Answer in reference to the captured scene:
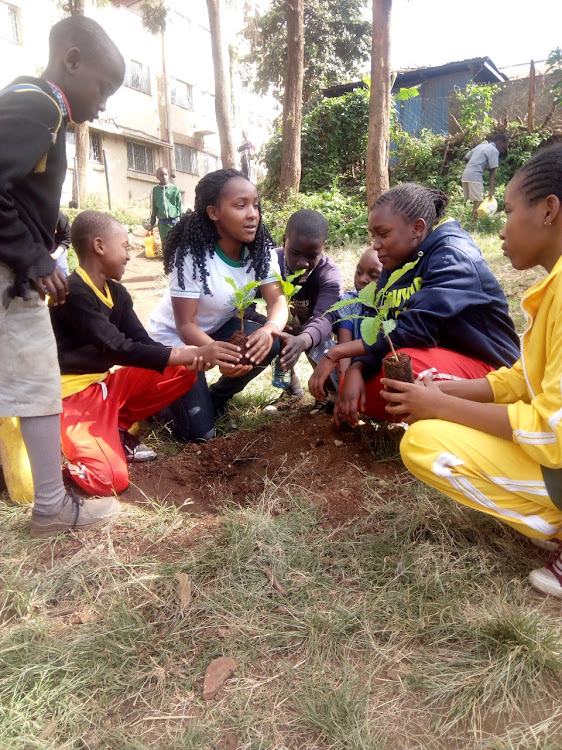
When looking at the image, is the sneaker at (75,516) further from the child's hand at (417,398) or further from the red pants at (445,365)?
the red pants at (445,365)

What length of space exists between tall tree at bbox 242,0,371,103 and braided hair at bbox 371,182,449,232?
17.7 m

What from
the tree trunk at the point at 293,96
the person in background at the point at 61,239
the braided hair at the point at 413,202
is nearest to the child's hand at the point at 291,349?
the braided hair at the point at 413,202

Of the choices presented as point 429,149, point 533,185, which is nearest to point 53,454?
point 533,185

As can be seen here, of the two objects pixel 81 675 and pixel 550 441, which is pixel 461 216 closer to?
pixel 550 441

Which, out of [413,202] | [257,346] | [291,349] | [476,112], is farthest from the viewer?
[476,112]

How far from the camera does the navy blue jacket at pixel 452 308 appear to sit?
2.24m

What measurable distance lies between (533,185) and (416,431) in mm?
832

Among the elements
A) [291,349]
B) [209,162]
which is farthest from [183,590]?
[209,162]

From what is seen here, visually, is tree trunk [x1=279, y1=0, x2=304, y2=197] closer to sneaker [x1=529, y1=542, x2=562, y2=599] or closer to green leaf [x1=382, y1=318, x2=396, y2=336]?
green leaf [x1=382, y1=318, x2=396, y2=336]

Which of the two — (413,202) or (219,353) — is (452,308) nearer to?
(413,202)

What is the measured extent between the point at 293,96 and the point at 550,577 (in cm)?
1050

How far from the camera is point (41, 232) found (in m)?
1.92

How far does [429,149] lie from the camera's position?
1262cm

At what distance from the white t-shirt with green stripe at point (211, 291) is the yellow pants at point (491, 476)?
1585 millimetres
